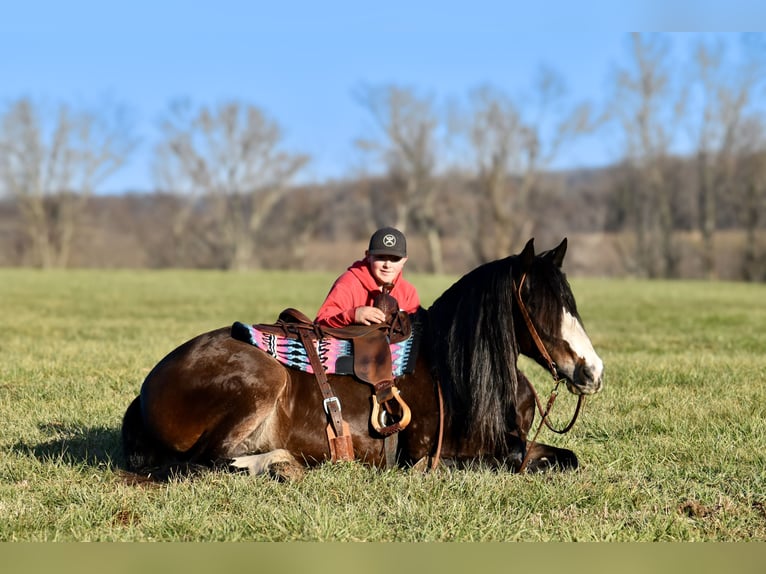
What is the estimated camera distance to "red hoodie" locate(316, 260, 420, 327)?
5336mm

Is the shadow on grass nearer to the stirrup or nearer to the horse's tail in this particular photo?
the horse's tail

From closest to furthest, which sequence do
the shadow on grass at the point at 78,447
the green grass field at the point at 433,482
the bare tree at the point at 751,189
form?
the green grass field at the point at 433,482, the shadow on grass at the point at 78,447, the bare tree at the point at 751,189

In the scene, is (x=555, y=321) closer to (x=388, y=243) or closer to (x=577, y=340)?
(x=577, y=340)

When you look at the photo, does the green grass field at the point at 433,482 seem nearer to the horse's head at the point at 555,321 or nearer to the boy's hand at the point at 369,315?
the horse's head at the point at 555,321

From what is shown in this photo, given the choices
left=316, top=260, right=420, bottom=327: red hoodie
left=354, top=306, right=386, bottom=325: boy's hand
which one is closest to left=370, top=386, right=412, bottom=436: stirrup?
left=354, top=306, right=386, bottom=325: boy's hand

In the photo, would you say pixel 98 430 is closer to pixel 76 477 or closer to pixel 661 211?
pixel 76 477

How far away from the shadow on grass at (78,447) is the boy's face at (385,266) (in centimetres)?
210

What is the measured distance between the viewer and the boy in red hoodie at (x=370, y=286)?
5227mm

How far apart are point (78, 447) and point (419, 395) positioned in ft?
8.54

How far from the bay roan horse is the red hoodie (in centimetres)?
53

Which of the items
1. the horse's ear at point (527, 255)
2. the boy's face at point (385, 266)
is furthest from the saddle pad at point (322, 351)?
the horse's ear at point (527, 255)

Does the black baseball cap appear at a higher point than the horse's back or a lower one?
higher

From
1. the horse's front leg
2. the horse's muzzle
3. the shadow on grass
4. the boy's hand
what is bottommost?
the shadow on grass

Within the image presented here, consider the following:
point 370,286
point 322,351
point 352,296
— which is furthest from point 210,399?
point 370,286
